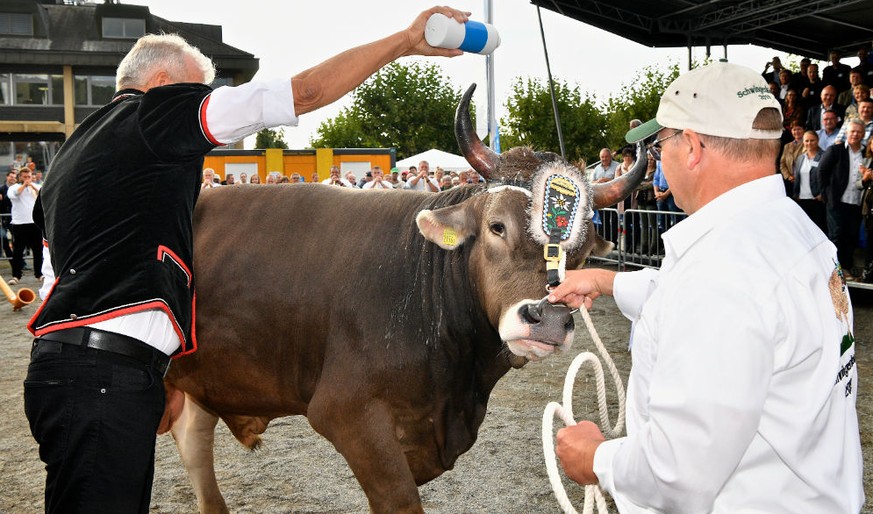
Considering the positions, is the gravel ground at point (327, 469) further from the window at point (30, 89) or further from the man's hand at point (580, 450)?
the window at point (30, 89)

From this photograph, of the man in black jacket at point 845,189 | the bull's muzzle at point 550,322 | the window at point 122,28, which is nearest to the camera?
the bull's muzzle at point 550,322

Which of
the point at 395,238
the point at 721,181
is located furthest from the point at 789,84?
the point at 721,181

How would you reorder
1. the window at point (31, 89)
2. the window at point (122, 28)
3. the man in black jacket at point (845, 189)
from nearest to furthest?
the man in black jacket at point (845, 189) < the window at point (31, 89) < the window at point (122, 28)

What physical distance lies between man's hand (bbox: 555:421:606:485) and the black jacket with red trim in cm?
139

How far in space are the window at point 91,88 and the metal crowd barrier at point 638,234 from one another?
32964mm

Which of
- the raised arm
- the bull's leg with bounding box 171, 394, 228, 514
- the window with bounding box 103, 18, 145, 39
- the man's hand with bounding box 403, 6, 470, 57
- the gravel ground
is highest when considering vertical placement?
the window with bounding box 103, 18, 145, 39

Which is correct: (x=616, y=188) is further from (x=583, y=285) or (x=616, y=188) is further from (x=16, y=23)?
(x=16, y=23)

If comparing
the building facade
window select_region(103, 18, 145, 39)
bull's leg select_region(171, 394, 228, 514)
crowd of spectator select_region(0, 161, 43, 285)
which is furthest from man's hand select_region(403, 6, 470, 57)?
window select_region(103, 18, 145, 39)

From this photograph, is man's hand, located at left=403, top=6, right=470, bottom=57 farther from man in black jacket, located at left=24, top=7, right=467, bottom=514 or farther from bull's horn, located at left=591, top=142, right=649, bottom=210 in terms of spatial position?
bull's horn, located at left=591, top=142, right=649, bottom=210

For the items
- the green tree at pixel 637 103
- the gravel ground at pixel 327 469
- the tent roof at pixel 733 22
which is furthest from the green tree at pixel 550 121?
the gravel ground at pixel 327 469

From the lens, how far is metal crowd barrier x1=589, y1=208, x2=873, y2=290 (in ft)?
39.2

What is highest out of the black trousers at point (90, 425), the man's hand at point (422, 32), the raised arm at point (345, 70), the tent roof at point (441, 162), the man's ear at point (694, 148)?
the tent roof at point (441, 162)

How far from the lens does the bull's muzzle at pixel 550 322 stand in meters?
2.78

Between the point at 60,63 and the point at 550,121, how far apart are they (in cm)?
2474
